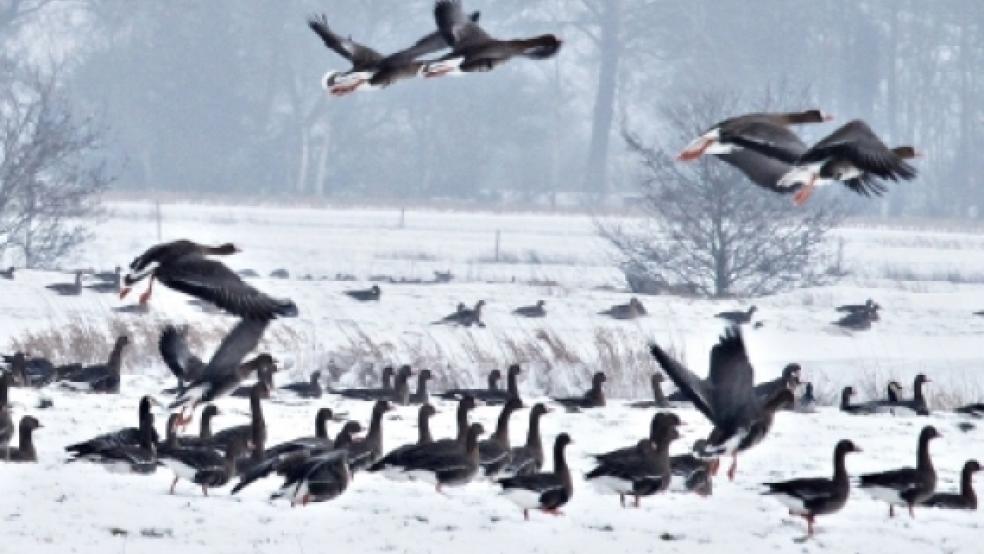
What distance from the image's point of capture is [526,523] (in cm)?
1443

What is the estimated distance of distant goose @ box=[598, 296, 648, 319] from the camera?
103 feet

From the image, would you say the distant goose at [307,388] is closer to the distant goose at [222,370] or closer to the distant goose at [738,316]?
the distant goose at [222,370]

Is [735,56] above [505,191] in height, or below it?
above

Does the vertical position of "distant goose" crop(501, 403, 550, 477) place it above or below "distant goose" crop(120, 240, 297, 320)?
below

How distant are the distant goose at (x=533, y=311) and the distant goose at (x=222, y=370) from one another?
15.4 m

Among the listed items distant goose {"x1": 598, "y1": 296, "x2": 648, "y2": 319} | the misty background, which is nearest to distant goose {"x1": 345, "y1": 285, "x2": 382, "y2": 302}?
distant goose {"x1": 598, "y1": 296, "x2": 648, "y2": 319}

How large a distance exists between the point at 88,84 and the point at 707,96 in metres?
53.3

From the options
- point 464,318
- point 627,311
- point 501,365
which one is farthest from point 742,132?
point 627,311

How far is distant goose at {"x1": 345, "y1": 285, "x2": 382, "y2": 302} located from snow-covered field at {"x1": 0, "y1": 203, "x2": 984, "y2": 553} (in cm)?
22

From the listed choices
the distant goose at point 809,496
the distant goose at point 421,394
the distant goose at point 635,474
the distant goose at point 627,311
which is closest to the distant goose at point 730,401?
the distant goose at point 635,474

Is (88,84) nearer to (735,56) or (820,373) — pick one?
(735,56)

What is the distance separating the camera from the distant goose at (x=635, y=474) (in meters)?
14.9

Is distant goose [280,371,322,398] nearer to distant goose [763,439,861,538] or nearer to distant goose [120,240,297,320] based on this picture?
distant goose [120,240,297,320]

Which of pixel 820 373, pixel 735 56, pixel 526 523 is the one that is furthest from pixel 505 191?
pixel 526 523
